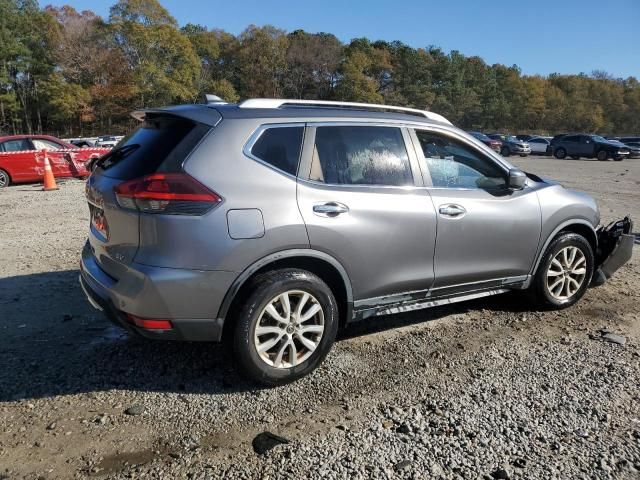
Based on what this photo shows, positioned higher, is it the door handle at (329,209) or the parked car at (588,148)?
the door handle at (329,209)

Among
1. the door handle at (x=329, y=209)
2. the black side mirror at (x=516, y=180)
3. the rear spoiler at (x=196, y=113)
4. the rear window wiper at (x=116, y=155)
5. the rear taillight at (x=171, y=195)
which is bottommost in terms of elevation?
the door handle at (x=329, y=209)

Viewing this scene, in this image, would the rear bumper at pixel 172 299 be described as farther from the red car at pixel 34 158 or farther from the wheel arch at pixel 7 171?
the wheel arch at pixel 7 171

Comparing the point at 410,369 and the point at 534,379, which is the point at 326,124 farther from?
the point at 534,379

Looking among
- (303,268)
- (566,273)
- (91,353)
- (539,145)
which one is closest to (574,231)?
(566,273)

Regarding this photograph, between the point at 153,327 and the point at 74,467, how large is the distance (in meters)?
0.81

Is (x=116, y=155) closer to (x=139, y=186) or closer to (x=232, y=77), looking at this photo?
(x=139, y=186)

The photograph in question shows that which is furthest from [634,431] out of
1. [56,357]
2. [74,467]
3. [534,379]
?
[56,357]

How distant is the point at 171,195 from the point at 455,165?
2.28m

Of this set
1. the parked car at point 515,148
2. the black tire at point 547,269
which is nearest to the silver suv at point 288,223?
the black tire at point 547,269

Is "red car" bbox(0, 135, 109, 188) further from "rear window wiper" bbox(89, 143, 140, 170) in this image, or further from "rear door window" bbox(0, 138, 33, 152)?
"rear window wiper" bbox(89, 143, 140, 170)

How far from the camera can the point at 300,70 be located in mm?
80312

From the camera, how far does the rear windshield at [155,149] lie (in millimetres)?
3010

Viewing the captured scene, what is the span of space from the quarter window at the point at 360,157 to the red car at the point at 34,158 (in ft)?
41.0

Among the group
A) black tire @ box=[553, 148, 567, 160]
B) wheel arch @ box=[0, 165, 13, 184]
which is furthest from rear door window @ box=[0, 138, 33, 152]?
black tire @ box=[553, 148, 567, 160]
